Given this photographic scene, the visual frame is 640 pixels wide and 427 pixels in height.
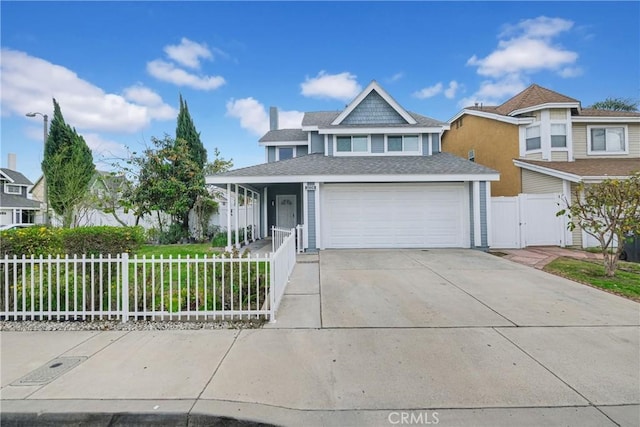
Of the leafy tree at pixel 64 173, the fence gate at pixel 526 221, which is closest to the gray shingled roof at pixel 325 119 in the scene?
the fence gate at pixel 526 221

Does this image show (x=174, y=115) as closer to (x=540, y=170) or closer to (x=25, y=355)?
(x=25, y=355)

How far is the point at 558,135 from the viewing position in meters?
14.8

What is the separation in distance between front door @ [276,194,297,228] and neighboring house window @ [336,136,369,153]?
13.7 ft

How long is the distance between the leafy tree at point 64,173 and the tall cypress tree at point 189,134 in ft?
18.1

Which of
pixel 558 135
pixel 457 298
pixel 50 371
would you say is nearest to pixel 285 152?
pixel 558 135

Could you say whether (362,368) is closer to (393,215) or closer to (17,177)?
(393,215)

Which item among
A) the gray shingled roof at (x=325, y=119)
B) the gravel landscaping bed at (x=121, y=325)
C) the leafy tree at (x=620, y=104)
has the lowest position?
the gravel landscaping bed at (x=121, y=325)

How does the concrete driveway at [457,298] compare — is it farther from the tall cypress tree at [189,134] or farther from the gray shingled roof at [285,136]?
the tall cypress tree at [189,134]

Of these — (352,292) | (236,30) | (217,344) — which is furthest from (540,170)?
(217,344)

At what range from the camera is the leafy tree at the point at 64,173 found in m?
15.1

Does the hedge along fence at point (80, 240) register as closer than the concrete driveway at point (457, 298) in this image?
No

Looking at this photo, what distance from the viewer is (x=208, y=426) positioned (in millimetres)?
2604

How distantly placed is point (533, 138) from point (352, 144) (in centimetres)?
899

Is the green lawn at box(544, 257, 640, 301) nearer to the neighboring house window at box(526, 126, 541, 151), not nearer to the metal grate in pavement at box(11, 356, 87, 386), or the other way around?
the neighboring house window at box(526, 126, 541, 151)
